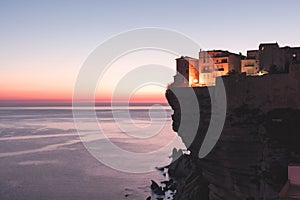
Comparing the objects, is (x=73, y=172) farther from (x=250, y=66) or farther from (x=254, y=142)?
(x=254, y=142)

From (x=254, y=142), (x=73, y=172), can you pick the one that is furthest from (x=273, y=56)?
(x=73, y=172)

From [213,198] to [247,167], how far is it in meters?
4.33

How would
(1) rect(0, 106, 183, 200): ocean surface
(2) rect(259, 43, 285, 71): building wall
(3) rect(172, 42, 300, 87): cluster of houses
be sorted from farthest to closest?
(3) rect(172, 42, 300, 87): cluster of houses, (2) rect(259, 43, 285, 71): building wall, (1) rect(0, 106, 183, 200): ocean surface

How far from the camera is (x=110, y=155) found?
66500 mm

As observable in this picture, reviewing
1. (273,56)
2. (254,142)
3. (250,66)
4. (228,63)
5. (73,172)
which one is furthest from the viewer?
(73,172)

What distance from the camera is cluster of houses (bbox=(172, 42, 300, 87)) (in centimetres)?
4197

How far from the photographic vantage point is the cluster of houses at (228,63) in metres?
42.0

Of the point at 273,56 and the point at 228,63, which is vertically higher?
the point at 273,56

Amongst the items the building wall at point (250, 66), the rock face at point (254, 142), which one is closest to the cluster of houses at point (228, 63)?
the building wall at point (250, 66)

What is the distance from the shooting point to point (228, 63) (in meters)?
46.9

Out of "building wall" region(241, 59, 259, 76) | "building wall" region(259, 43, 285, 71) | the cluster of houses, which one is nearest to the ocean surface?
the cluster of houses

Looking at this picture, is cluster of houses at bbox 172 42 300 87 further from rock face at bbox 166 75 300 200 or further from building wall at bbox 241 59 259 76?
rock face at bbox 166 75 300 200

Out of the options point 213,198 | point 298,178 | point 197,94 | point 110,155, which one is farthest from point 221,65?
point 298,178

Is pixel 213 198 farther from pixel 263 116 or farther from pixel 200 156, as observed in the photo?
pixel 263 116
